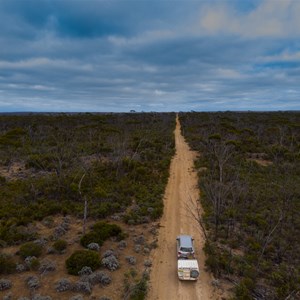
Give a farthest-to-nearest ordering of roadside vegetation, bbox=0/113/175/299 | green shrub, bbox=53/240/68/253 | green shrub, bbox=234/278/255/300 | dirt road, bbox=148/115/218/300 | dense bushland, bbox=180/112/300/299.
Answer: green shrub, bbox=53/240/68/253 → roadside vegetation, bbox=0/113/175/299 → dense bushland, bbox=180/112/300/299 → dirt road, bbox=148/115/218/300 → green shrub, bbox=234/278/255/300

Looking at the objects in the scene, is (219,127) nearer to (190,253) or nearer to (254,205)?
(254,205)

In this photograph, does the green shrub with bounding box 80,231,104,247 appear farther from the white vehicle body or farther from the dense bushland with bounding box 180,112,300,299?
the dense bushland with bounding box 180,112,300,299

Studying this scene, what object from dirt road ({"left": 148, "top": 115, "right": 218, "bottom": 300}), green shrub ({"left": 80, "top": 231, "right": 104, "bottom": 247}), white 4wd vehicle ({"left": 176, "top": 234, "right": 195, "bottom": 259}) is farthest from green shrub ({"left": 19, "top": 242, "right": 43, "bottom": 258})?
white 4wd vehicle ({"left": 176, "top": 234, "right": 195, "bottom": 259})

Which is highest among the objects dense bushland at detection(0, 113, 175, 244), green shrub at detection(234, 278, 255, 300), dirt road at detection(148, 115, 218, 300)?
dense bushland at detection(0, 113, 175, 244)

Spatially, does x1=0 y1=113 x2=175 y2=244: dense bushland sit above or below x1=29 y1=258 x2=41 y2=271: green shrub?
above

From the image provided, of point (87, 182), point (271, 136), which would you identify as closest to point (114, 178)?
point (87, 182)
